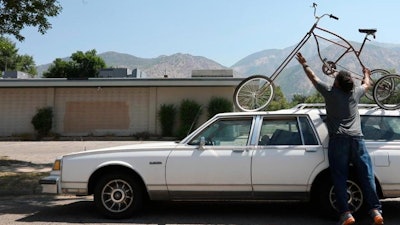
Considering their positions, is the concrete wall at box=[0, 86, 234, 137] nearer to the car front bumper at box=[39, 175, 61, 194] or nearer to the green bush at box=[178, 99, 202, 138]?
the green bush at box=[178, 99, 202, 138]

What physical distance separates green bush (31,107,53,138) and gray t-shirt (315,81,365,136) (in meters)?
22.8

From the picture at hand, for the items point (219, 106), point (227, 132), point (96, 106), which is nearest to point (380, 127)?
point (227, 132)

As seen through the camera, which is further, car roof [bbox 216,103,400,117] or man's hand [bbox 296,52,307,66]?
man's hand [bbox 296,52,307,66]

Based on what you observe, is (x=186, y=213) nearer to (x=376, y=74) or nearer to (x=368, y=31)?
(x=376, y=74)

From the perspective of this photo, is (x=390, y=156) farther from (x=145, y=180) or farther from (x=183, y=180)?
(x=145, y=180)

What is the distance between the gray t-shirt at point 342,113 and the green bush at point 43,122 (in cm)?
2281

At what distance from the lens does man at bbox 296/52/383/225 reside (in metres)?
6.09

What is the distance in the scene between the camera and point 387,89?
26.2 feet

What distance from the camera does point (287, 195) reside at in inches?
260

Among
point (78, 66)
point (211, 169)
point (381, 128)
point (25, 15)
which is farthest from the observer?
point (78, 66)

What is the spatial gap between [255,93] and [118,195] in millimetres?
3129

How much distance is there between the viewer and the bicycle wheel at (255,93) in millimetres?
8445

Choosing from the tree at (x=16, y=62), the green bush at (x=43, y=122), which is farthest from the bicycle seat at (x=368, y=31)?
the tree at (x=16, y=62)

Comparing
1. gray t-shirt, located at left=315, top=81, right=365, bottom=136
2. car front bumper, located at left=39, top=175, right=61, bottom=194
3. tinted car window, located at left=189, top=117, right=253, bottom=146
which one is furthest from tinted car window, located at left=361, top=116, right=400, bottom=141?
car front bumper, located at left=39, top=175, right=61, bottom=194
